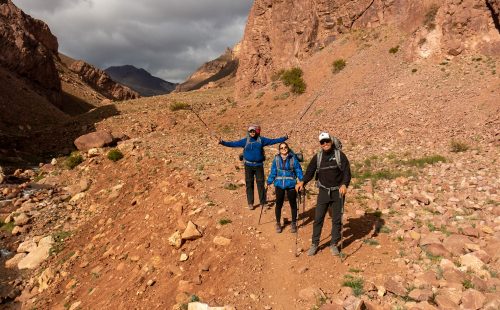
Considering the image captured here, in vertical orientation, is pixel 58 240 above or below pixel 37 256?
above

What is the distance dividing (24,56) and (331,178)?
55.6 metres

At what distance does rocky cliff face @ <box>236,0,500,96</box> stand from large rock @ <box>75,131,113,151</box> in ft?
71.1

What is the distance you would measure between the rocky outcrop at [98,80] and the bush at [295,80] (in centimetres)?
6574

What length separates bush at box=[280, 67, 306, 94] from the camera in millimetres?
32094

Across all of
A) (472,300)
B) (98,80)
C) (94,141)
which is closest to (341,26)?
(94,141)

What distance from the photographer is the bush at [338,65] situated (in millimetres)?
31312

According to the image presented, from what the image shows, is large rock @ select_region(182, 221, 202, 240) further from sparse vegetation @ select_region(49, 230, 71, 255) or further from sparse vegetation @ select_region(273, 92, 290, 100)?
sparse vegetation @ select_region(273, 92, 290, 100)

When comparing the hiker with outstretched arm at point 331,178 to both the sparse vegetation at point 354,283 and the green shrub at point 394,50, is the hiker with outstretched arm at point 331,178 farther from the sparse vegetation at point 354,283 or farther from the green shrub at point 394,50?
the green shrub at point 394,50

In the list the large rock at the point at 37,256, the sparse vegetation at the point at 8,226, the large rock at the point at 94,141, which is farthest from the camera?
the large rock at the point at 94,141

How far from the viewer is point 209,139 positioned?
24484 millimetres

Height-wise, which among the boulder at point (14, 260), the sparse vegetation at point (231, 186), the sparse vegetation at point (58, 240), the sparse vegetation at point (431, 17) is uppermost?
the sparse vegetation at point (431, 17)

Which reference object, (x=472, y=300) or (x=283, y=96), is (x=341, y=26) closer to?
(x=283, y=96)

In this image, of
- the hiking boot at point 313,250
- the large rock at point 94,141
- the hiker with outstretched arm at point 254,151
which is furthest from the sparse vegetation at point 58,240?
the large rock at point 94,141

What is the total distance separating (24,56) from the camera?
49.9m
